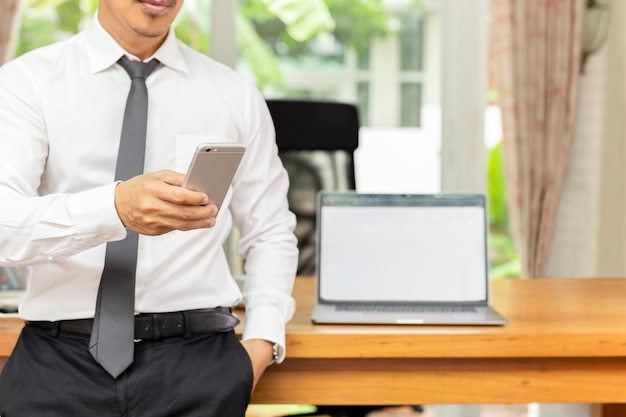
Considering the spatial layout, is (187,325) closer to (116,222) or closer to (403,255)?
(116,222)

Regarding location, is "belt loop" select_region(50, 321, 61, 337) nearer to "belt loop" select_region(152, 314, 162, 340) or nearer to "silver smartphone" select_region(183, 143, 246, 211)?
"belt loop" select_region(152, 314, 162, 340)

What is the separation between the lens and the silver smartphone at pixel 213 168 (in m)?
1.28

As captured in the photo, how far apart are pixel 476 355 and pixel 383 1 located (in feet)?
9.51

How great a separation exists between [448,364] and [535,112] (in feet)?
7.64

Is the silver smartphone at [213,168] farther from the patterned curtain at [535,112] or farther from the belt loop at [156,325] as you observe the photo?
the patterned curtain at [535,112]

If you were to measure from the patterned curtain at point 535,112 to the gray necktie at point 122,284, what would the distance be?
267cm

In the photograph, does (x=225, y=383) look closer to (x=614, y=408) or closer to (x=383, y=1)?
(x=614, y=408)

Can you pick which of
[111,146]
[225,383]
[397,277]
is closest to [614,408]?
[397,277]

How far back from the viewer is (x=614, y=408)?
228cm

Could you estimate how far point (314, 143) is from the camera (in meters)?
3.09

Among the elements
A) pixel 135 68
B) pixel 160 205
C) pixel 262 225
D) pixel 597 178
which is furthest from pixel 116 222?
pixel 597 178

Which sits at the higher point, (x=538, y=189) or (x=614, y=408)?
(x=538, y=189)

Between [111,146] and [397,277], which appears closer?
[111,146]

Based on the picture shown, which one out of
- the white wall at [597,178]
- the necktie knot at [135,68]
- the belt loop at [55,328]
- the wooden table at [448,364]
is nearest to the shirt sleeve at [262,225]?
the wooden table at [448,364]
